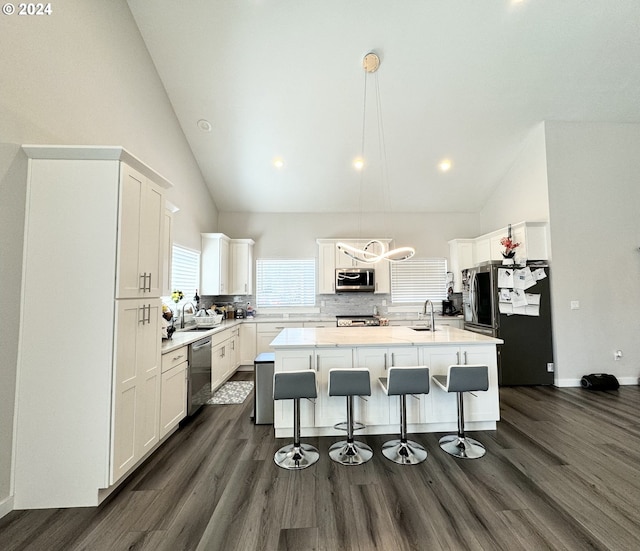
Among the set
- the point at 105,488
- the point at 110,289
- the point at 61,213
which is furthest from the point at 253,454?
the point at 61,213

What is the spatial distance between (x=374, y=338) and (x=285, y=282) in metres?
3.29

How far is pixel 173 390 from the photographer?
290 centimetres

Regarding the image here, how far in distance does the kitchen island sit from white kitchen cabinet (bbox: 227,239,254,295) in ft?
9.55

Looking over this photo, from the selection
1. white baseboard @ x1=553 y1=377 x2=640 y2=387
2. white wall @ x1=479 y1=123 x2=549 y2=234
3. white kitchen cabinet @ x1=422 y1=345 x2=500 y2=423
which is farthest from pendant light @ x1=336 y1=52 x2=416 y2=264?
white baseboard @ x1=553 y1=377 x2=640 y2=387

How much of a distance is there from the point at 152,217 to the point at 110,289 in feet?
2.42

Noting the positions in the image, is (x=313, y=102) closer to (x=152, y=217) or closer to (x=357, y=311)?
(x=152, y=217)

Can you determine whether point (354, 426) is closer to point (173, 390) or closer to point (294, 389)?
point (294, 389)

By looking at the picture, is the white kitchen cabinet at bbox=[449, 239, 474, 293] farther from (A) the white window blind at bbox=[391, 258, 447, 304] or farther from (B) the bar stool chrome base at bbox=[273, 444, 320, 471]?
(B) the bar stool chrome base at bbox=[273, 444, 320, 471]

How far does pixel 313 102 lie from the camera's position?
12.9 ft

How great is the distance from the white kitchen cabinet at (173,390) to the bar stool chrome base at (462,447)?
2.61m

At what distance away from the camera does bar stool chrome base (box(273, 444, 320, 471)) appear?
236cm

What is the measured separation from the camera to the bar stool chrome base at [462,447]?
8.14 ft

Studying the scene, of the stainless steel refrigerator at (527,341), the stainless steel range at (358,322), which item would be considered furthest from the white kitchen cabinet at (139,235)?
the stainless steel refrigerator at (527,341)

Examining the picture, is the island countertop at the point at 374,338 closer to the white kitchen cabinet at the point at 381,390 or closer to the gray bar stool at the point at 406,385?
the white kitchen cabinet at the point at 381,390
